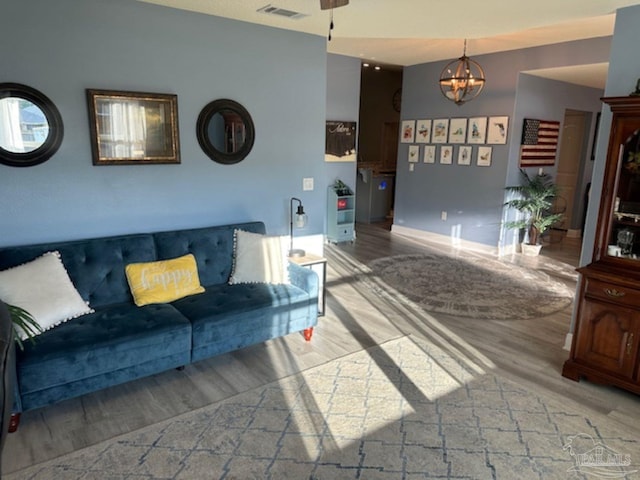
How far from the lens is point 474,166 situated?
6797mm

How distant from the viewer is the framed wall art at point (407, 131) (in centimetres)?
762

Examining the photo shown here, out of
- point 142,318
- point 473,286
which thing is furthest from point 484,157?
point 142,318

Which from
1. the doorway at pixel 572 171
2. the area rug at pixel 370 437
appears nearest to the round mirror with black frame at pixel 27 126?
the area rug at pixel 370 437

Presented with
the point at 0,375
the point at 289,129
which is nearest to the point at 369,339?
the point at 289,129

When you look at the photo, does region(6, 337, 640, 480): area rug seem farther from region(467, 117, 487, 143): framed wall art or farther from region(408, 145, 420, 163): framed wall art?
region(408, 145, 420, 163): framed wall art

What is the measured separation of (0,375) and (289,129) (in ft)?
11.1

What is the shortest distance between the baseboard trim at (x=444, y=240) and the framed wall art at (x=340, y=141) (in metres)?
1.61

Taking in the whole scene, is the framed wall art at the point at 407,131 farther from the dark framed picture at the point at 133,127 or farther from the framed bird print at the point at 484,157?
the dark framed picture at the point at 133,127

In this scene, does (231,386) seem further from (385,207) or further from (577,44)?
(385,207)

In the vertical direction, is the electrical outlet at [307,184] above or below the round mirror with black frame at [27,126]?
below

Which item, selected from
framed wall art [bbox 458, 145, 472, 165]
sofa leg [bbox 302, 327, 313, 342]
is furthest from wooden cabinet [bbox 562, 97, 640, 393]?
framed wall art [bbox 458, 145, 472, 165]

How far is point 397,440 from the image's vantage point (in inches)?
96.0

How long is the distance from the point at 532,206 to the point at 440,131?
1.84 meters

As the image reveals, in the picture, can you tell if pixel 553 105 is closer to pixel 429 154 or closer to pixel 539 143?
pixel 539 143
